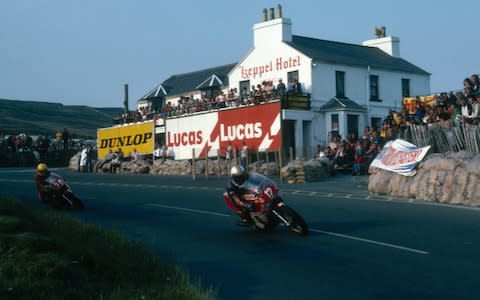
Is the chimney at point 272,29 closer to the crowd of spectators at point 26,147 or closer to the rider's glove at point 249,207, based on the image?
the crowd of spectators at point 26,147

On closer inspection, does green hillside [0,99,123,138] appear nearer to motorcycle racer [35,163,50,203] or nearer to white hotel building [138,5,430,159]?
white hotel building [138,5,430,159]

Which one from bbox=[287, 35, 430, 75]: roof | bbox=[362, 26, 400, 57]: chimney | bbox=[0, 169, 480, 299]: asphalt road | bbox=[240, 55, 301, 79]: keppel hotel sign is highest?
bbox=[362, 26, 400, 57]: chimney

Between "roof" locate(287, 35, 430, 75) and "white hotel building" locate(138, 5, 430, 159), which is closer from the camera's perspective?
"white hotel building" locate(138, 5, 430, 159)

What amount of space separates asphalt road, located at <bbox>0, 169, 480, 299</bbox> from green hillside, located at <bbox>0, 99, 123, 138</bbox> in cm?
5841

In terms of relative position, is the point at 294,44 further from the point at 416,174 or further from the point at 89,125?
the point at 89,125

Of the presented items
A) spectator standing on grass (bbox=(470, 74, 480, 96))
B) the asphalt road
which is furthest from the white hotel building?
the asphalt road

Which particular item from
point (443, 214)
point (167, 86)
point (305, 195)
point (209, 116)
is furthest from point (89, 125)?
point (443, 214)

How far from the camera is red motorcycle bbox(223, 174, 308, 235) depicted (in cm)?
1352

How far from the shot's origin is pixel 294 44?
44.9 meters

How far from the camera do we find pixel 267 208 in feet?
45.3

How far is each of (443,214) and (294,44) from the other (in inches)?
1151

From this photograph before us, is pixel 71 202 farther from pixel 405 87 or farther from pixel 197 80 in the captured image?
pixel 197 80

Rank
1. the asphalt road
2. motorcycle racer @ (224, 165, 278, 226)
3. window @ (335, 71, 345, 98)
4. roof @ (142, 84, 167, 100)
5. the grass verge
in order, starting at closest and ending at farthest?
the grass verge < the asphalt road < motorcycle racer @ (224, 165, 278, 226) < window @ (335, 71, 345, 98) < roof @ (142, 84, 167, 100)

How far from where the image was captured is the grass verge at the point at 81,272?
7.72m
